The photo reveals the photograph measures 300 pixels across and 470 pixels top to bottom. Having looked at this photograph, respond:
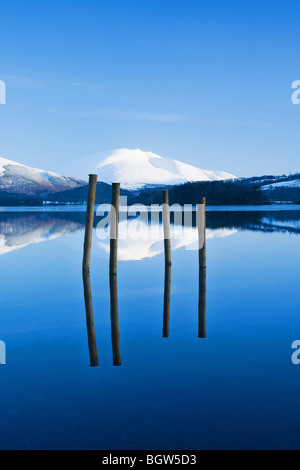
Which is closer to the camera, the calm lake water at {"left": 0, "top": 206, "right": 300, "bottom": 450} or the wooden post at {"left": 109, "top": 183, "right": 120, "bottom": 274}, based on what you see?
the calm lake water at {"left": 0, "top": 206, "right": 300, "bottom": 450}

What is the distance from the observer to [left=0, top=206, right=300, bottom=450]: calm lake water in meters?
5.61

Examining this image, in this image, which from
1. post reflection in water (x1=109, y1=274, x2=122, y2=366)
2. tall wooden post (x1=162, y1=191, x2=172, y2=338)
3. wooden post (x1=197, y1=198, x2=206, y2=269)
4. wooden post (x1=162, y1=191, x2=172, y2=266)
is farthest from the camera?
wooden post (x1=162, y1=191, x2=172, y2=266)

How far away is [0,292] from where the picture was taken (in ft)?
46.7

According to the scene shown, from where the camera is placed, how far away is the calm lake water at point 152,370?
18.4ft

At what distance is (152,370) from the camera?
7.49 meters

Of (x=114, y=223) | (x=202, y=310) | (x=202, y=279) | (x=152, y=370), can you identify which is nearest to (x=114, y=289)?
(x=114, y=223)

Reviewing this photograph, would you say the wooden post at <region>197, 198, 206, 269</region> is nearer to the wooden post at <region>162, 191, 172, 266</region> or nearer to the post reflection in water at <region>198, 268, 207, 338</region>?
the post reflection in water at <region>198, 268, 207, 338</region>

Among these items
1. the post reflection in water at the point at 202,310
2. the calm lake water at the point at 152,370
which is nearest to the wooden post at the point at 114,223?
the calm lake water at the point at 152,370

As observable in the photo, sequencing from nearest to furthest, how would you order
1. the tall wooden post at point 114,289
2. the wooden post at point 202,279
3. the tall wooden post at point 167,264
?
the tall wooden post at point 114,289 < the wooden post at point 202,279 < the tall wooden post at point 167,264

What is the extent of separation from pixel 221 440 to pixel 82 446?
4.90 feet

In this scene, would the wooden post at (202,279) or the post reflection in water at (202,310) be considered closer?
the post reflection in water at (202,310)

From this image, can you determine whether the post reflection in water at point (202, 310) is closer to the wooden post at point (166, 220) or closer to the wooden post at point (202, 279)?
the wooden post at point (202, 279)

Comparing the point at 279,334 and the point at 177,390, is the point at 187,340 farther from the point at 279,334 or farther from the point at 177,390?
the point at 177,390

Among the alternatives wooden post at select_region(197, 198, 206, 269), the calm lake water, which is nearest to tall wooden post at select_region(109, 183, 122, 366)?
the calm lake water
